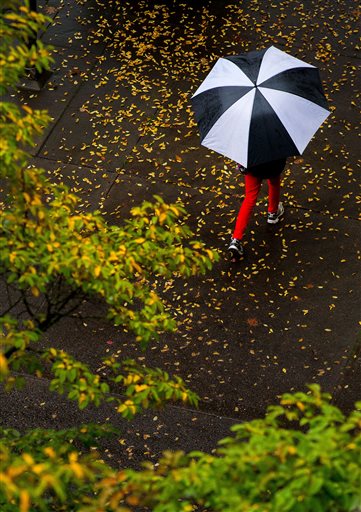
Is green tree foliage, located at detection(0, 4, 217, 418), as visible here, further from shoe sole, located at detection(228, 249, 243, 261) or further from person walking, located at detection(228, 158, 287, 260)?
shoe sole, located at detection(228, 249, 243, 261)

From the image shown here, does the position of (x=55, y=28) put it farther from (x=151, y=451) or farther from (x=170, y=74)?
(x=151, y=451)

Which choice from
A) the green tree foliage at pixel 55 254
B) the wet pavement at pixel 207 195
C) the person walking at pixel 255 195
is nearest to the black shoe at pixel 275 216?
the person walking at pixel 255 195

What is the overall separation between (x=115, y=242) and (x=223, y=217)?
4.53 metres

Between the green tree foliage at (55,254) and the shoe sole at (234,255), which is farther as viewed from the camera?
the shoe sole at (234,255)

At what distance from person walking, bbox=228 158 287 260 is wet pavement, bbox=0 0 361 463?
18 centimetres

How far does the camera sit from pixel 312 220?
31.4ft

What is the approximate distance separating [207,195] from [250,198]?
3.79 ft

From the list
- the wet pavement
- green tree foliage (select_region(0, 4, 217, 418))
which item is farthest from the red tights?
green tree foliage (select_region(0, 4, 217, 418))

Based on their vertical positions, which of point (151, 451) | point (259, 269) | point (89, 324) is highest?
point (259, 269)

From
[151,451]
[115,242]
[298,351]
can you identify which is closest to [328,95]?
[298,351]

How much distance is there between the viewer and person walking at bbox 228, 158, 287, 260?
27.9ft

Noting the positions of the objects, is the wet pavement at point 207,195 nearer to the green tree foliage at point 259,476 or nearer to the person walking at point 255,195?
the person walking at point 255,195

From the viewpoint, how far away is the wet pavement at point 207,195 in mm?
7984

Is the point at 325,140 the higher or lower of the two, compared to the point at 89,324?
higher
